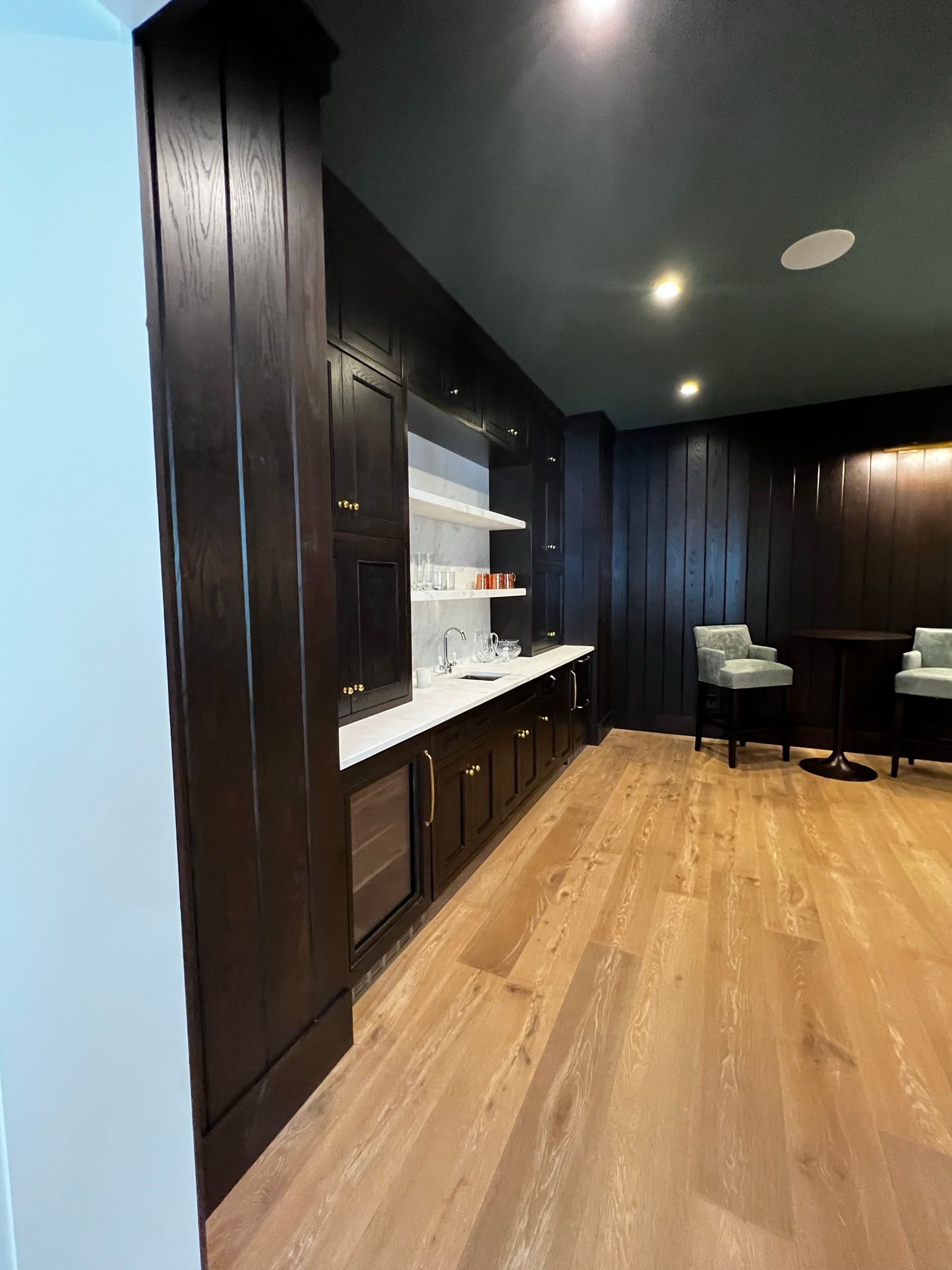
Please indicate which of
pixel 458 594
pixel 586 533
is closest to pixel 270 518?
pixel 458 594

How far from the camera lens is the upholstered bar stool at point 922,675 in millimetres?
3635

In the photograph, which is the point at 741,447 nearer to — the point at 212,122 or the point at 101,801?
the point at 212,122

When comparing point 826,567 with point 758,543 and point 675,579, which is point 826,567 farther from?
point 675,579

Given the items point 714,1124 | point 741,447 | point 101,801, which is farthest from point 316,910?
point 741,447

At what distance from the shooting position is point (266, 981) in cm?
130

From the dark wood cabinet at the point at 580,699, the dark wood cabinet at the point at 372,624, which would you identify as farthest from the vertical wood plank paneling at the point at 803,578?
the dark wood cabinet at the point at 372,624

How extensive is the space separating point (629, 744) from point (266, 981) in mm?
3913

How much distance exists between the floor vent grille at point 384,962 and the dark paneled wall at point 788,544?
354 centimetres

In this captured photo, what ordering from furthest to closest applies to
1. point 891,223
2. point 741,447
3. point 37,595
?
point 741,447 < point 891,223 < point 37,595

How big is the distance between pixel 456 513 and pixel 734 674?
2509 millimetres

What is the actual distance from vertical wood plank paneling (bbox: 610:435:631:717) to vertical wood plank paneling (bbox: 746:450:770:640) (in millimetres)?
1032

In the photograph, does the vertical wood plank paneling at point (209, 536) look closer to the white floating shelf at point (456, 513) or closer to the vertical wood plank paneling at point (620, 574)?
the white floating shelf at point (456, 513)

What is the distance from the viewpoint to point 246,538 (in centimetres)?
122

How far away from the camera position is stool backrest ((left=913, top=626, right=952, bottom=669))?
3928mm
